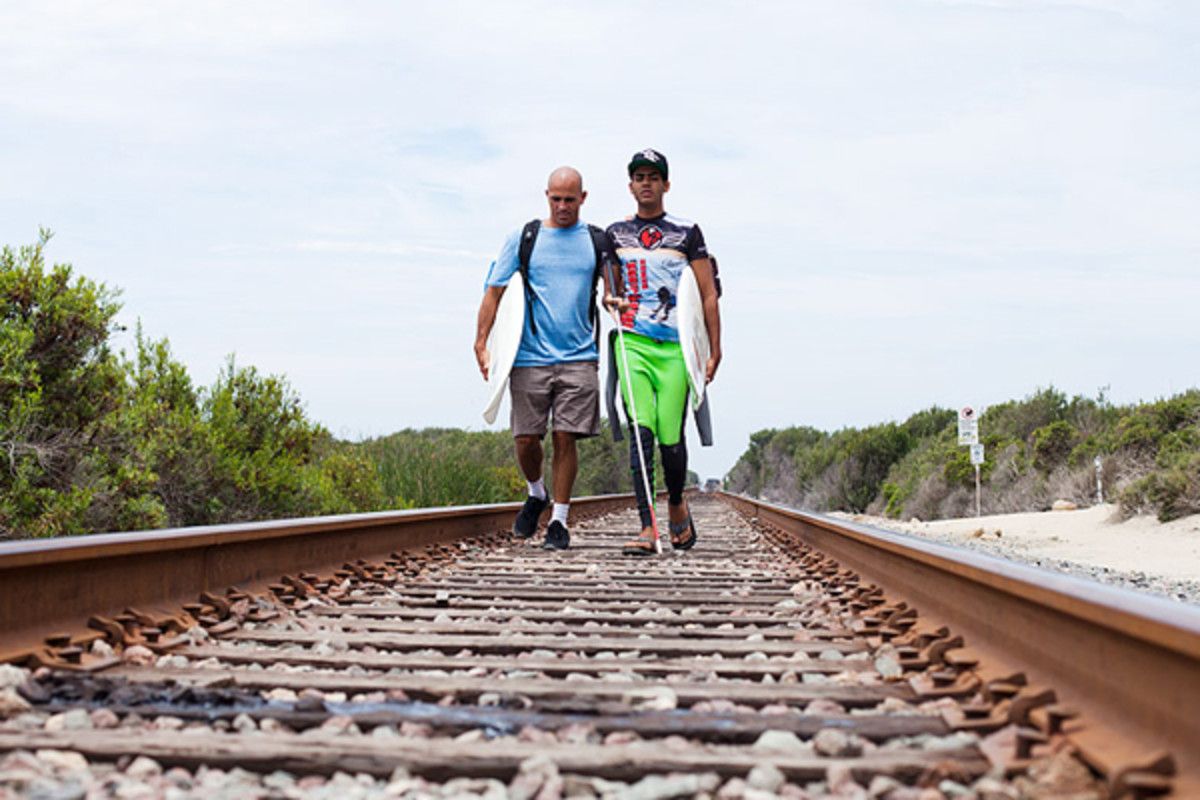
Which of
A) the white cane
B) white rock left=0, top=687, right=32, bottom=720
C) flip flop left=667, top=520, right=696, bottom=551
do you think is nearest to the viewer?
white rock left=0, top=687, right=32, bottom=720

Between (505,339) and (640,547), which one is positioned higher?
(505,339)

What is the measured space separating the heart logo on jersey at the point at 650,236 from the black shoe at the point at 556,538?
1.89 m

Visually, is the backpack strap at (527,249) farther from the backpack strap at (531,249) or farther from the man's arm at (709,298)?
the man's arm at (709,298)

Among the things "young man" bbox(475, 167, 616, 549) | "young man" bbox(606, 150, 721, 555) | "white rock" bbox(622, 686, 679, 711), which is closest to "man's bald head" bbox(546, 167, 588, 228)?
"young man" bbox(475, 167, 616, 549)

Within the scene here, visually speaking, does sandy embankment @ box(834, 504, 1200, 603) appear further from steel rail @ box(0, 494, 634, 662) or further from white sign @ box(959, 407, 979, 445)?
steel rail @ box(0, 494, 634, 662)

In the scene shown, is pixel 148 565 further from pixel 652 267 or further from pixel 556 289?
pixel 652 267

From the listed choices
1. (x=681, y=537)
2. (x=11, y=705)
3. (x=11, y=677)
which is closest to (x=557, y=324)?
(x=681, y=537)

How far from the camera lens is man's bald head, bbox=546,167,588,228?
685 cm

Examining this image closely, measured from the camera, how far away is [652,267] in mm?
6883

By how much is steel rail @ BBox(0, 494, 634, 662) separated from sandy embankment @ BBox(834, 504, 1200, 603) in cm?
559

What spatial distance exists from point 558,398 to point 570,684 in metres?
Result: 4.24

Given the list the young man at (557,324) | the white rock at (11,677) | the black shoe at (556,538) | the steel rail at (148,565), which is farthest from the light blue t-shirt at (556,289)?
the white rock at (11,677)

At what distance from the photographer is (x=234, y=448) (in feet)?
41.5

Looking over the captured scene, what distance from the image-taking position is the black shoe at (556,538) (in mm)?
7339
